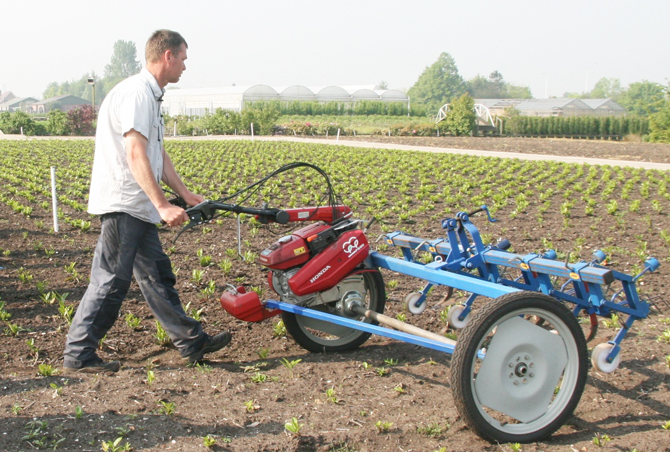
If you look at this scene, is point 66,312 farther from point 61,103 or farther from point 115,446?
point 61,103

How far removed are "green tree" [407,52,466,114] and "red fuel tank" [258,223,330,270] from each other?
138214 millimetres

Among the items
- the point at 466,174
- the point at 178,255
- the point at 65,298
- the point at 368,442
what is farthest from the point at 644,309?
the point at 466,174

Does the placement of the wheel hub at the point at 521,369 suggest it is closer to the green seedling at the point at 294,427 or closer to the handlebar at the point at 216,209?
the green seedling at the point at 294,427

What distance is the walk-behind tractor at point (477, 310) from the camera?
3.32m

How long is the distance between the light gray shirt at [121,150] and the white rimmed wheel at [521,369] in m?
2.13

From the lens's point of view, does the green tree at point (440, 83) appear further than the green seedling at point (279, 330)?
Yes

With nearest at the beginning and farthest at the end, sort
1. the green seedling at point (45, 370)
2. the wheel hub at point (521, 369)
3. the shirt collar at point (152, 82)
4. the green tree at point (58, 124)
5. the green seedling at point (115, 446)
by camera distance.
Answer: the green seedling at point (115, 446), the wheel hub at point (521, 369), the green seedling at point (45, 370), the shirt collar at point (152, 82), the green tree at point (58, 124)

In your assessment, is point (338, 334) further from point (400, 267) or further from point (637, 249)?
point (637, 249)

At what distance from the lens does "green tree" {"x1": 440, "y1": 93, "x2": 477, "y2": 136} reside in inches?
1694

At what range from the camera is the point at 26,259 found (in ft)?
22.6

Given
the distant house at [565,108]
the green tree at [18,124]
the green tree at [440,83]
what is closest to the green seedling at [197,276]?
the green tree at [18,124]

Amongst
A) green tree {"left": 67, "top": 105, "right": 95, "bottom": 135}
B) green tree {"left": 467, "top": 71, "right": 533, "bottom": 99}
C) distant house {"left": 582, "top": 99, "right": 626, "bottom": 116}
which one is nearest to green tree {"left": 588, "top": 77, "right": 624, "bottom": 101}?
green tree {"left": 467, "top": 71, "right": 533, "bottom": 99}

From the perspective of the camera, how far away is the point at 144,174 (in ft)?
12.4

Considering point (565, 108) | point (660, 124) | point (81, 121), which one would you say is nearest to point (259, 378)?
point (660, 124)
